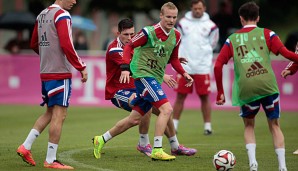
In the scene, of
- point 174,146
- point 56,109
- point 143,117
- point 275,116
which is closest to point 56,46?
point 56,109

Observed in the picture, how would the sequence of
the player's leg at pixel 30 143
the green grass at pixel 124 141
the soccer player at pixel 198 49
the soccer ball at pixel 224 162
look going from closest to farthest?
the soccer ball at pixel 224 162 → the player's leg at pixel 30 143 → the green grass at pixel 124 141 → the soccer player at pixel 198 49

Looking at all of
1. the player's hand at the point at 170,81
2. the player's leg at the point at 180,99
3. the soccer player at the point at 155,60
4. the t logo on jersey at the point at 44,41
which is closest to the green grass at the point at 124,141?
the player's leg at the point at 180,99

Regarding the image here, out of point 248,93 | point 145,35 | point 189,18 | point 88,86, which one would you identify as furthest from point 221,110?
point 248,93

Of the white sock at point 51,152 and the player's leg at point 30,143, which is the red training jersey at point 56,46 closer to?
the player's leg at point 30,143

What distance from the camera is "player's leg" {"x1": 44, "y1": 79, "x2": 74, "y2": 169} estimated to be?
11203 mm

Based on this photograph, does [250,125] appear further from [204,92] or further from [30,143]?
[204,92]

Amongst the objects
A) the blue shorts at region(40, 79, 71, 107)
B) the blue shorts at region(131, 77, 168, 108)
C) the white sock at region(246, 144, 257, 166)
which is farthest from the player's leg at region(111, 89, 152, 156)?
the white sock at region(246, 144, 257, 166)

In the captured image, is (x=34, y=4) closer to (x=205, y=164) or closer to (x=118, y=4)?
(x=118, y=4)

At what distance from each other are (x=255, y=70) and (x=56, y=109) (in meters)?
2.71

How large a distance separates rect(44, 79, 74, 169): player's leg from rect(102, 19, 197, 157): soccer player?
173cm

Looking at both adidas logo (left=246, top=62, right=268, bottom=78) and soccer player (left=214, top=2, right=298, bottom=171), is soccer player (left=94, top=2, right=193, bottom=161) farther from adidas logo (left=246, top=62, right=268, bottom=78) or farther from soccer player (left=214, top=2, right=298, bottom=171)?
adidas logo (left=246, top=62, right=268, bottom=78)

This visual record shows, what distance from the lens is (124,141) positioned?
14.9 m

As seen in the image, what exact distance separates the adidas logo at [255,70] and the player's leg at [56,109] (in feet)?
7.98

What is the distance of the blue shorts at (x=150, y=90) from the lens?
12125mm
